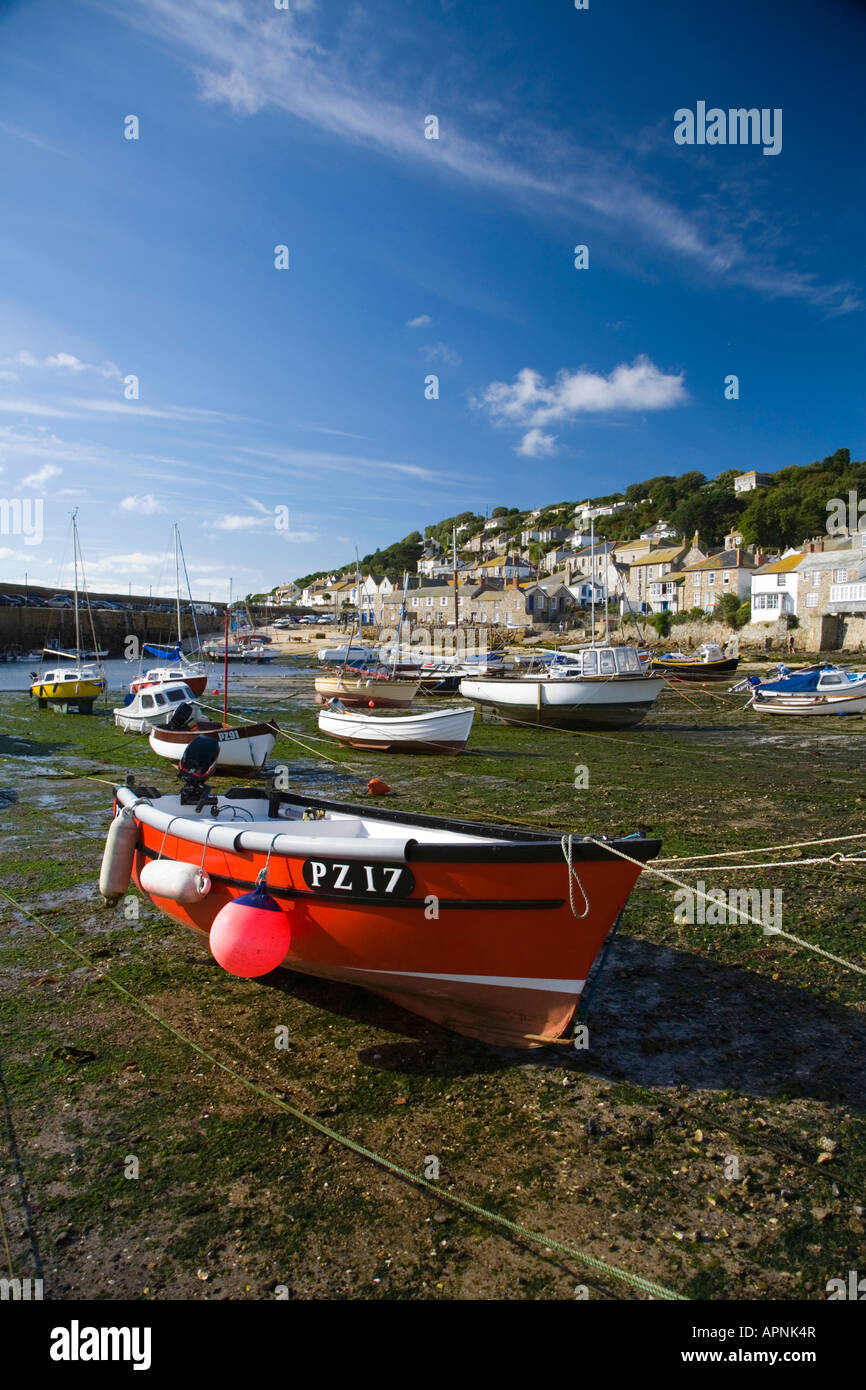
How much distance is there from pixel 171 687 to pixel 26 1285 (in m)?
21.7

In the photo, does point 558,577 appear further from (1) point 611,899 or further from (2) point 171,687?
(1) point 611,899

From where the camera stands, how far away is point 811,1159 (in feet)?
15.3

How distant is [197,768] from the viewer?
8570 millimetres

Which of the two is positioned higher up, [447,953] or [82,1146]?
[447,953]

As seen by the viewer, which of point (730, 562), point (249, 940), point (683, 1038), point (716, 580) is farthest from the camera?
point (716, 580)

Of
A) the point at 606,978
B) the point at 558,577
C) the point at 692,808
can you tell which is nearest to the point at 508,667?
the point at 692,808

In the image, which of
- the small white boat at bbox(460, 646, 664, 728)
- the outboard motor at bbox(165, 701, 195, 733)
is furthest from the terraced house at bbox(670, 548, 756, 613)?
the outboard motor at bbox(165, 701, 195, 733)

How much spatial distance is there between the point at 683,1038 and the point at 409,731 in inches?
605

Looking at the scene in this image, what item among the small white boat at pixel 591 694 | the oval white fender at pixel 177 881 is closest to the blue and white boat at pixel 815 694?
the small white boat at pixel 591 694

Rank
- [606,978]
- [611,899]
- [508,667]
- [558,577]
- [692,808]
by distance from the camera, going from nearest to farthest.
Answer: [611,899] < [606,978] < [692,808] < [508,667] < [558,577]

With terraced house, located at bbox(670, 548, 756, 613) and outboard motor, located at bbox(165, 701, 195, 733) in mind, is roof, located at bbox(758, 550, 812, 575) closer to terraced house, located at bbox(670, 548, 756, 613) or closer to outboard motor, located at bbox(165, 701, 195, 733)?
terraced house, located at bbox(670, 548, 756, 613)

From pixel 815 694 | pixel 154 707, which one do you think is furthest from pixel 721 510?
pixel 154 707

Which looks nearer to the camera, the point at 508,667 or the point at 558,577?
the point at 508,667

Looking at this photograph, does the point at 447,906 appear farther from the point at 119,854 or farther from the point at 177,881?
the point at 119,854
